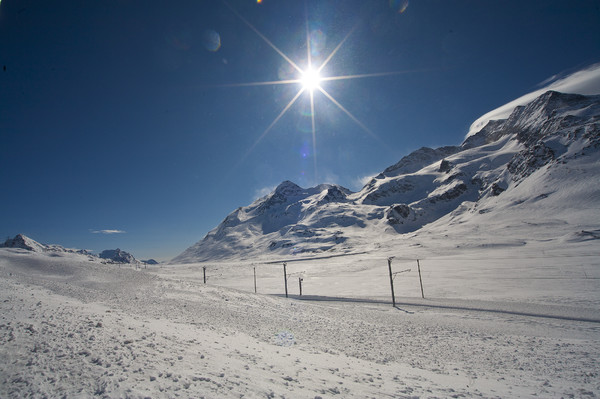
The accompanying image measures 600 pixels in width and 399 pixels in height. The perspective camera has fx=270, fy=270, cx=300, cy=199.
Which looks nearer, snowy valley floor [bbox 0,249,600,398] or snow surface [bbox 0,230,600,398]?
snowy valley floor [bbox 0,249,600,398]

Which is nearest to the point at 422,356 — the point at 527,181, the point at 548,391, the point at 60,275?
the point at 548,391

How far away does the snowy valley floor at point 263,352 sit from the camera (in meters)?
7.04

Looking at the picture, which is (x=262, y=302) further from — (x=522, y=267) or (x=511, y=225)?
(x=511, y=225)

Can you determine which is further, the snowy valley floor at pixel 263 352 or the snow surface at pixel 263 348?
the snow surface at pixel 263 348

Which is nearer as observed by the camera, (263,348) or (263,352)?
(263,352)

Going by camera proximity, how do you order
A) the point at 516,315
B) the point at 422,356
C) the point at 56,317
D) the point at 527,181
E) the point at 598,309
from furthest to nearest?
the point at 527,181 < the point at 598,309 < the point at 516,315 < the point at 422,356 < the point at 56,317

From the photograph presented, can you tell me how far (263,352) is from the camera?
1140 centimetres

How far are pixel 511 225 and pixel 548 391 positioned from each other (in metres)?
150

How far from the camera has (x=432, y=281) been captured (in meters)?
54.5

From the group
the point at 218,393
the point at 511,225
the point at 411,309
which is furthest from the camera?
the point at 511,225

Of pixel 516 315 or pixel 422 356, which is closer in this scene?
pixel 422 356

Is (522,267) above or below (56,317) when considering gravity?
below

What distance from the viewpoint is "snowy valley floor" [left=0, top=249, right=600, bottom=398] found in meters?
7.04

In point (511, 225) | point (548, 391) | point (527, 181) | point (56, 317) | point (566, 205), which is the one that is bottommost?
point (548, 391)
